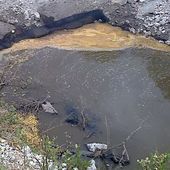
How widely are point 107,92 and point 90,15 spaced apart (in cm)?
371

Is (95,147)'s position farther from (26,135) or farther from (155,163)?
(155,163)

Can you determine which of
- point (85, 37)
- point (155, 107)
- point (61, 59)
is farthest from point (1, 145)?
point (85, 37)

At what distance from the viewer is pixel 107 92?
11.6 meters

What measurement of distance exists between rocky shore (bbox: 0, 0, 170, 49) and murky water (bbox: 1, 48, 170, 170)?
0.96 meters

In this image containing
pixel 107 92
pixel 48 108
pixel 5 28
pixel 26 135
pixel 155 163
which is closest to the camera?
pixel 155 163

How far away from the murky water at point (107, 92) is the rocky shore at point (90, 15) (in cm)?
96

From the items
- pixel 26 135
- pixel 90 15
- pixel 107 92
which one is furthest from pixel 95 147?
pixel 90 15

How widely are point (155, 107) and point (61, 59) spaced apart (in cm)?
324

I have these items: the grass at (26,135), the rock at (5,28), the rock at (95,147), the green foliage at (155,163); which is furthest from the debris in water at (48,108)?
the green foliage at (155,163)

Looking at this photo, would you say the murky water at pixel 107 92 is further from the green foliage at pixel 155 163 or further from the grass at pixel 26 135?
the green foliage at pixel 155 163

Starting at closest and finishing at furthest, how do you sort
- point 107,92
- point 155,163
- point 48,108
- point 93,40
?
point 155,163 < point 48,108 < point 107,92 < point 93,40

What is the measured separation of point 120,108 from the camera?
11.0m

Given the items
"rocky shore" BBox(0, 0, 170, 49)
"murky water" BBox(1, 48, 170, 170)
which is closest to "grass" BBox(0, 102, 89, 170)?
"murky water" BBox(1, 48, 170, 170)

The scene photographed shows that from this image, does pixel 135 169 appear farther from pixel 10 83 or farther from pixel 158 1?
pixel 158 1
